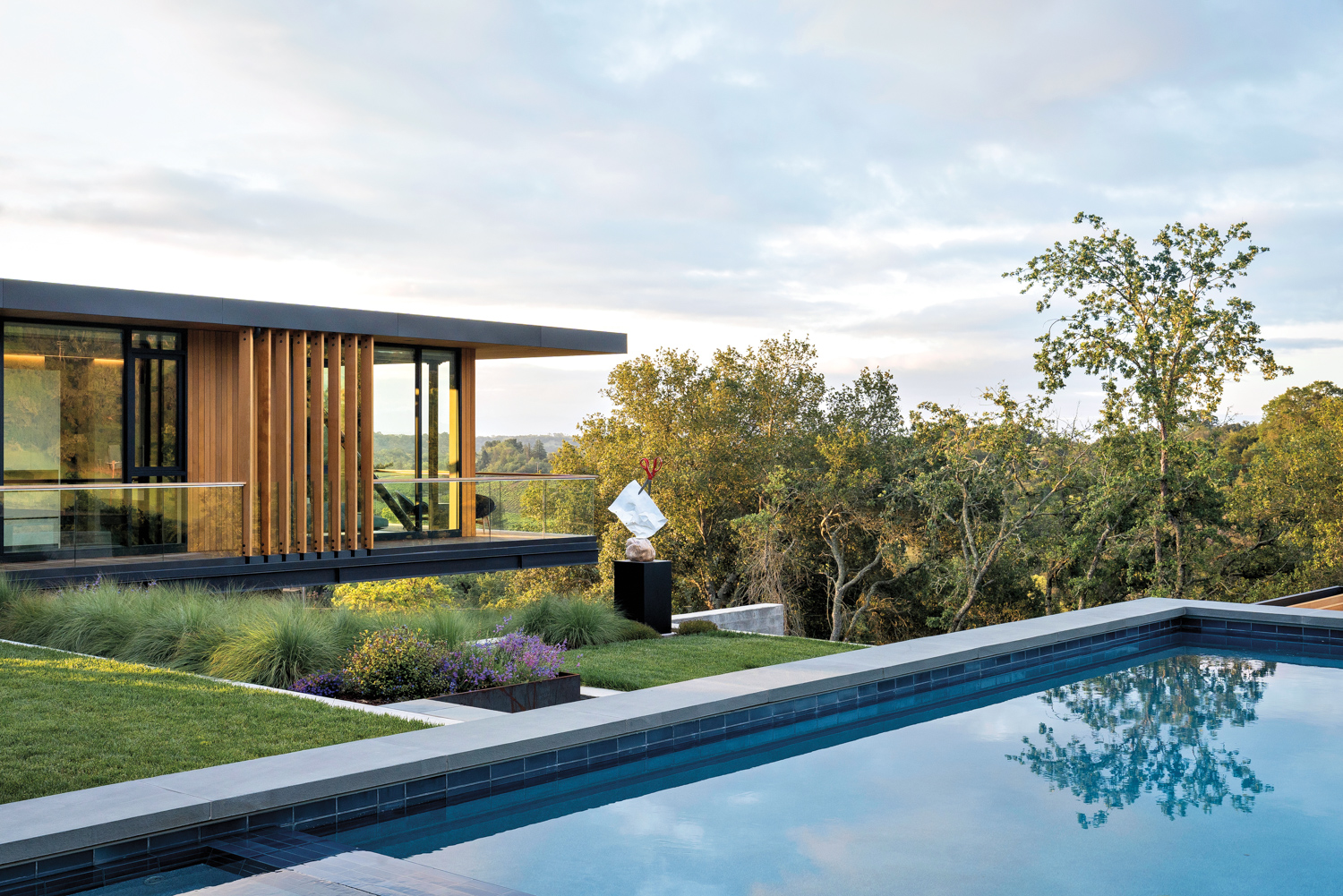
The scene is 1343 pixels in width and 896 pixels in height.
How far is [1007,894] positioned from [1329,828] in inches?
83.3

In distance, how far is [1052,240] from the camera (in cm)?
1853

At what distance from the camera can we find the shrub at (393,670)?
24.3 ft

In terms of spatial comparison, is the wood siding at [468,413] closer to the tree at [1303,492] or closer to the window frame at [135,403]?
the window frame at [135,403]

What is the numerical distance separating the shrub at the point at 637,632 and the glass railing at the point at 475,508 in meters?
4.38

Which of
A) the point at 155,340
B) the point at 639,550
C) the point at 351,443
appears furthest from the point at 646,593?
the point at 155,340

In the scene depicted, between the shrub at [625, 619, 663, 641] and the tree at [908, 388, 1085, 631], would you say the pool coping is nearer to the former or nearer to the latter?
the shrub at [625, 619, 663, 641]

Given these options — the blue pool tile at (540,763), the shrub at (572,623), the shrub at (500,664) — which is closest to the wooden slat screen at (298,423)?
the shrub at (572,623)

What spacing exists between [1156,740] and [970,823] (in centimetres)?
252

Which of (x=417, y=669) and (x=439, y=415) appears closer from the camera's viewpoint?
(x=417, y=669)

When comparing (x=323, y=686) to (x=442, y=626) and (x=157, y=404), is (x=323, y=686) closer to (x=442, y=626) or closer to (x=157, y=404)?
(x=442, y=626)

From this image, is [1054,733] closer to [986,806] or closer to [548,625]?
[986,806]

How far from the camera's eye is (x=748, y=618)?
13.7 m

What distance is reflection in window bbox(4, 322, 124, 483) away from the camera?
12266 mm

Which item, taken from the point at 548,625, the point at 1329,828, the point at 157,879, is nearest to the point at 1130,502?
the point at 548,625
